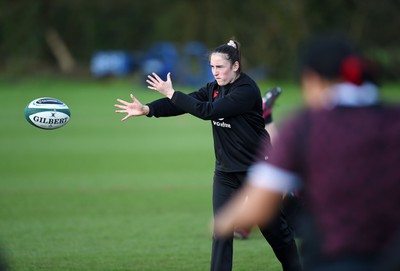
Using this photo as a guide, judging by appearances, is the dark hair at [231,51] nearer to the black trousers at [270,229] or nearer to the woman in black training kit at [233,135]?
the woman in black training kit at [233,135]

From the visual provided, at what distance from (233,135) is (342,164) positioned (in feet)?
11.3

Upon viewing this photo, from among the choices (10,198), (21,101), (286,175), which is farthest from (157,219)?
(21,101)

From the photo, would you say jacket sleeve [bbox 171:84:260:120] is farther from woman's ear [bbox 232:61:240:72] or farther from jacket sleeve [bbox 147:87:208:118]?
jacket sleeve [bbox 147:87:208:118]

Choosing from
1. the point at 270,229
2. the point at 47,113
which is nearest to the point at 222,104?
the point at 270,229

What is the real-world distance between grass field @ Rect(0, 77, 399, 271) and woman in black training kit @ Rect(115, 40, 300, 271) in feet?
4.75

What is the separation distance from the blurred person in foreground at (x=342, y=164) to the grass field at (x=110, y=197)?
4740mm

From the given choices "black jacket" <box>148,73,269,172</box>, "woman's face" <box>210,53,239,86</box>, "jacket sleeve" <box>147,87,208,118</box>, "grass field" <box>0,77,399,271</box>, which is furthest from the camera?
"grass field" <box>0,77,399,271</box>

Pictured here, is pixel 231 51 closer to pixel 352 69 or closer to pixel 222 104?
pixel 222 104

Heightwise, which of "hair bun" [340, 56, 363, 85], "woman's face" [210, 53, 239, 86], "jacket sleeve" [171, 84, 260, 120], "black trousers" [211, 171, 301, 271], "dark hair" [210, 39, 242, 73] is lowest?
"black trousers" [211, 171, 301, 271]

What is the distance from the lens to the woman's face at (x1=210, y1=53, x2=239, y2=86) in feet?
23.3

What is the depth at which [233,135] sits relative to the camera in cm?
714

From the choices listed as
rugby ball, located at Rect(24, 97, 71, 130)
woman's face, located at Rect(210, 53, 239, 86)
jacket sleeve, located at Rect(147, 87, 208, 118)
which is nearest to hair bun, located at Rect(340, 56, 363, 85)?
woman's face, located at Rect(210, 53, 239, 86)

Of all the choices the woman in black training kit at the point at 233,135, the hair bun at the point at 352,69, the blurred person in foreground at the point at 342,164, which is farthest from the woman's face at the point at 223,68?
the hair bun at the point at 352,69

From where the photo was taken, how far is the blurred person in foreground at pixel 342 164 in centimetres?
370
